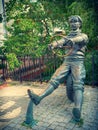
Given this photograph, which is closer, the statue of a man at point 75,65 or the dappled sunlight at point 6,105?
the statue of a man at point 75,65

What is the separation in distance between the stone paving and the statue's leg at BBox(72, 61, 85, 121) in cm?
→ 31

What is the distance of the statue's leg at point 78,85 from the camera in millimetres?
4762

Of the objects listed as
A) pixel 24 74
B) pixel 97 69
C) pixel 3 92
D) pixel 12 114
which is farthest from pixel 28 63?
pixel 12 114

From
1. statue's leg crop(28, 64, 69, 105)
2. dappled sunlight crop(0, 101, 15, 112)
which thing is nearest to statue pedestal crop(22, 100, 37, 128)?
statue's leg crop(28, 64, 69, 105)

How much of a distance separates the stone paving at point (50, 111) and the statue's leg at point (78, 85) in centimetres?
31

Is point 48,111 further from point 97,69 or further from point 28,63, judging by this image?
point 28,63

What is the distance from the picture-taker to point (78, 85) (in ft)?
16.4

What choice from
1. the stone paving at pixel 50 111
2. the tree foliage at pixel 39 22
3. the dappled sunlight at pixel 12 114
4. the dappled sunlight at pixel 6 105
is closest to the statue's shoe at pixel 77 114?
the stone paving at pixel 50 111

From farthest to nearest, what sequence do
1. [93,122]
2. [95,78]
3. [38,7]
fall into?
[38,7] → [95,78] → [93,122]

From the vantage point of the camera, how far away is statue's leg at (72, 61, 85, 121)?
15.6ft

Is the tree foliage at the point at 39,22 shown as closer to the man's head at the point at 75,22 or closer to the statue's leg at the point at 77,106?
the man's head at the point at 75,22

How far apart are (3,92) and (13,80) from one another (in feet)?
5.62

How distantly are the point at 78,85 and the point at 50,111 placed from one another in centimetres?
107

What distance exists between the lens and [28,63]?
9664 mm
